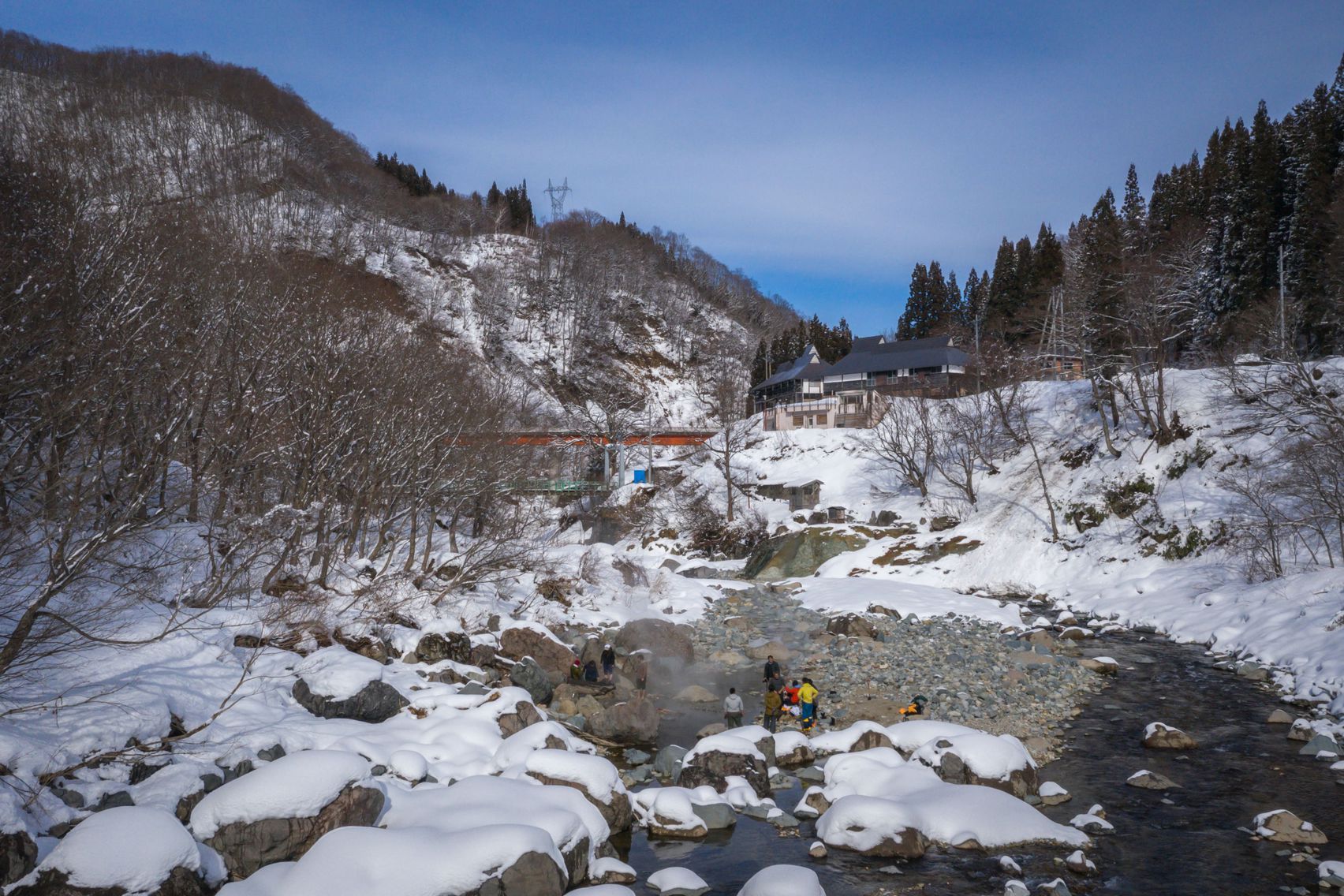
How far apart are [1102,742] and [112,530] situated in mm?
16520

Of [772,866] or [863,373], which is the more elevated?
[863,373]

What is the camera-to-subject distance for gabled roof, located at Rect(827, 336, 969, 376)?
66625 mm

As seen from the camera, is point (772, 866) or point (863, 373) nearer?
point (772, 866)

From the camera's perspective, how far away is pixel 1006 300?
7150 centimetres

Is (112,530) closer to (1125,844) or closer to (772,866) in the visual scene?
(772,866)

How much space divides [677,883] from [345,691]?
685 centimetres

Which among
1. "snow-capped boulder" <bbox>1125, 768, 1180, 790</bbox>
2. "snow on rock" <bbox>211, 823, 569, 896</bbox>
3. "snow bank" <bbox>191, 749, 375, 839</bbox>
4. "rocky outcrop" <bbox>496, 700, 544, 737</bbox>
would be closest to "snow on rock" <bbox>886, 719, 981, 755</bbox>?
"snow-capped boulder" <bbox>1125, 768, 1180, 790</bbox>

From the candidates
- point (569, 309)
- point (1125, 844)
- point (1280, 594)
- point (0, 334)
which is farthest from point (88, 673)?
point (569, 309)

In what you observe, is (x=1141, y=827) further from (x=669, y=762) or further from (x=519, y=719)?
(x=519, y=719)

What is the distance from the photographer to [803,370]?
261 feet

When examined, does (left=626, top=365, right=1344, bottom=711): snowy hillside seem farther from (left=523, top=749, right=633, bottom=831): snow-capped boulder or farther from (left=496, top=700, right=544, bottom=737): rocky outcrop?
(left=496, top=700, right=544, bottom=737): rocky outcrop

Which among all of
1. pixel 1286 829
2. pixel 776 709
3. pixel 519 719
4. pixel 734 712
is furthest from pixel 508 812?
pixel 1286 829

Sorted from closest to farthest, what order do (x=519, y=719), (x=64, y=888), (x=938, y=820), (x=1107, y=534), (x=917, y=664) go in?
1. (x=64, y=888)
2. (x=938, y=820)
3. (x=519, y=719)
4. (x=917, y=664)
5. (x=1107, y=534)

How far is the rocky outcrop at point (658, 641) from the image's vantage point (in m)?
21.3
